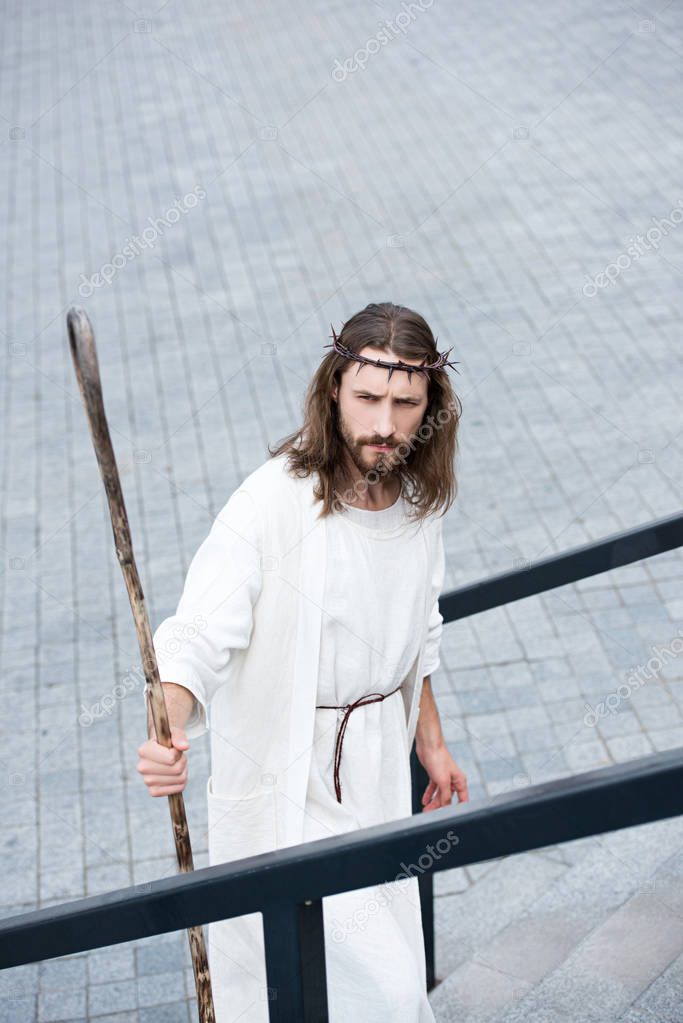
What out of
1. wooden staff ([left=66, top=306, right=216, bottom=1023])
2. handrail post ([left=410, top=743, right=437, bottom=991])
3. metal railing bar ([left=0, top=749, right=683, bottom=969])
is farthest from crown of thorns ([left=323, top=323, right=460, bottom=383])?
metal railing bar ([left=0, top=749, right=683, bottom=969])

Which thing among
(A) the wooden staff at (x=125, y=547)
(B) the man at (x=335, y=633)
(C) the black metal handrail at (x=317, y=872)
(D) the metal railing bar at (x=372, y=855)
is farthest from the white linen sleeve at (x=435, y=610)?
(D) the metal railing bar at (x=372, y=855)

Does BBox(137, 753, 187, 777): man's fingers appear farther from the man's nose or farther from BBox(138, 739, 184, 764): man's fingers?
the man's nose

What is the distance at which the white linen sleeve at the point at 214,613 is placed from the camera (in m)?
2.51

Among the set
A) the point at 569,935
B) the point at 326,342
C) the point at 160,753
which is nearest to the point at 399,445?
the point at 160,753

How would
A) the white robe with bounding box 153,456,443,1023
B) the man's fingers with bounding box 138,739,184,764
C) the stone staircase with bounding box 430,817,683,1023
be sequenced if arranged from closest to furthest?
the man's fingers with bounding box 138,739,184,764, the white robe with bounding box 153,456,443,1023, the stone staircase with bounding box 430,817,683,1023

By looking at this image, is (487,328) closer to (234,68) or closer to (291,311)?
(291,311)

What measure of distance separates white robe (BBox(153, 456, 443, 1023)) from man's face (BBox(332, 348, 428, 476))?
17cm

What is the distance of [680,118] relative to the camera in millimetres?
10812

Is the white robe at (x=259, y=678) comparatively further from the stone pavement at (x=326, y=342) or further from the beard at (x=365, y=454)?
the stone pavement at (x=326, y=342)

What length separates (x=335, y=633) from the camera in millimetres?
2795

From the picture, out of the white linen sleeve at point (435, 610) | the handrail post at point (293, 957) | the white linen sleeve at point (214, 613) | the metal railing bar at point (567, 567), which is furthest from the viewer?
the metal railing bar at point (567, 567)

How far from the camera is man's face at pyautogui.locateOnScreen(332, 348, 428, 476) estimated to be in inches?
109

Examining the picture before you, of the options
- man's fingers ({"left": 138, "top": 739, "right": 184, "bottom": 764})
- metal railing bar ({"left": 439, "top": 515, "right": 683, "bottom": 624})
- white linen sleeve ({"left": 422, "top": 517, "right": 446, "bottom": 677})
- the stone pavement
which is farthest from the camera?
the stone pavement

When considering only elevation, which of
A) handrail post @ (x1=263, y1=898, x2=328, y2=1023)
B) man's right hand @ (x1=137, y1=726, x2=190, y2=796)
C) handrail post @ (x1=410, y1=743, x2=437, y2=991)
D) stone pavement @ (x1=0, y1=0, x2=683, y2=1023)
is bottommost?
stone pavement @ (x1=0, y1=0, x2=683, y2=1023)
